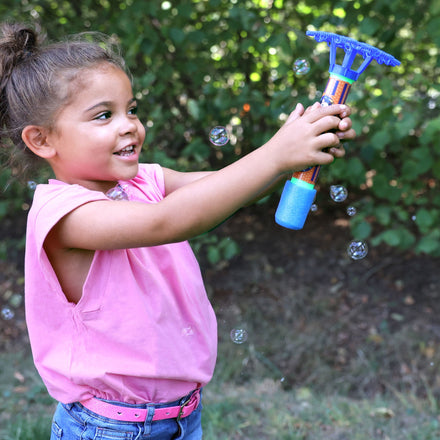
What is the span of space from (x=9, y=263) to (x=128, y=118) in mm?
3885

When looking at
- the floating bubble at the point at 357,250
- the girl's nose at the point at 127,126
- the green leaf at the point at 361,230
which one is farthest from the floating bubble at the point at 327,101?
the green leaf at the point at 361,230

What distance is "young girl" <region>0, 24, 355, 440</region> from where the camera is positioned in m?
1.32

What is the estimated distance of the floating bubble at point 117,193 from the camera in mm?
1493

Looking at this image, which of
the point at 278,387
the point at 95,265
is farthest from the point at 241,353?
the point at 95,265

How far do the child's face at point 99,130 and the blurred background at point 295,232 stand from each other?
1.49 metres

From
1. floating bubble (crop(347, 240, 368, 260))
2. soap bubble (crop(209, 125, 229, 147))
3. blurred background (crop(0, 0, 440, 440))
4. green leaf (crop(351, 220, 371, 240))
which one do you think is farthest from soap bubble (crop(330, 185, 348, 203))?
green leaf (crop(351, 220, 371, 240))

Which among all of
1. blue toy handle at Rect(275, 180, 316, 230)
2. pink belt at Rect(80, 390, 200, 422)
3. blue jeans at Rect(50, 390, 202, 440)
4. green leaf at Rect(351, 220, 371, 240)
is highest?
blue toy handle at Rect(275, 180, 316, 230)

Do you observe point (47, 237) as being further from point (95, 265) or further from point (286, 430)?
point (286, 430)

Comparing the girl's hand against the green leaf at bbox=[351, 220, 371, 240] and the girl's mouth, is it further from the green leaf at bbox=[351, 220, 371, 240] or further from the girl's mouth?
the green leaf at bbox=[351, 220, 371, 240]

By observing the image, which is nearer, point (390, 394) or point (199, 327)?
point (199, 327)

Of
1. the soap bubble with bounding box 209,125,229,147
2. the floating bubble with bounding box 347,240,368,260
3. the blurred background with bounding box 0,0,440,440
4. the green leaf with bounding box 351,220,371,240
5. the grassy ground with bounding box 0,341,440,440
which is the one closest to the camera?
the soap bubble with bounding box 209,125,229,147

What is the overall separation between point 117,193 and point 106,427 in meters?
0.58

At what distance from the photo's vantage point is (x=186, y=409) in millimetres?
1570

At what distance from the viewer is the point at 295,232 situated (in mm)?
4676
